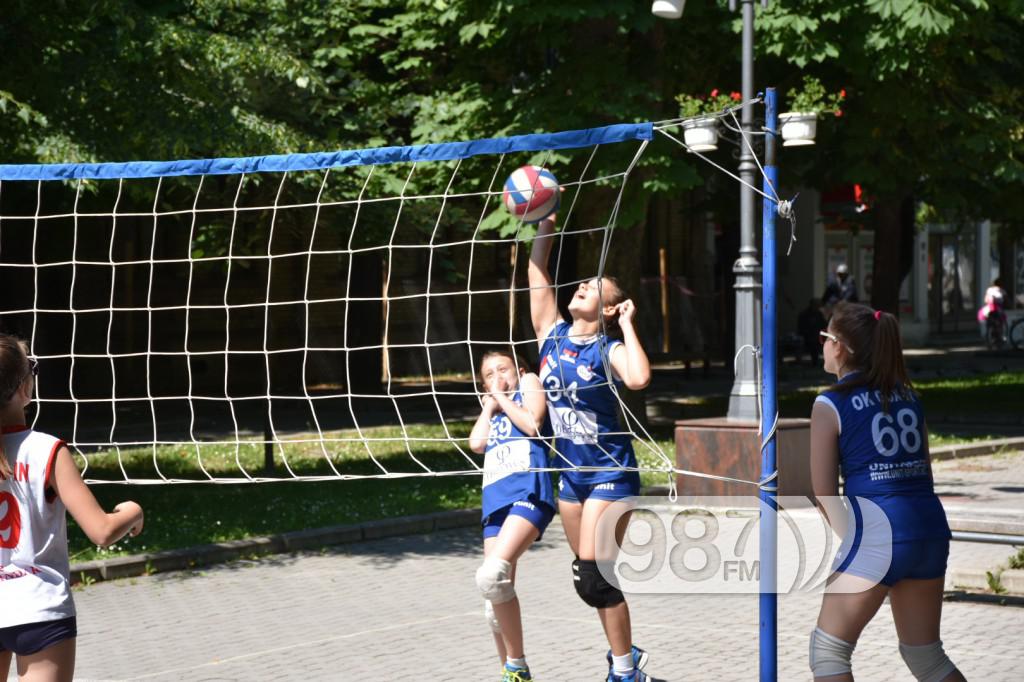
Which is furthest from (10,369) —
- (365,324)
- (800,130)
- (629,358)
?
(365,324)

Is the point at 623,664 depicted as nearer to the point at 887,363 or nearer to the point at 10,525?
the point at 887,363

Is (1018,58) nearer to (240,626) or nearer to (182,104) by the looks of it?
(182,104)

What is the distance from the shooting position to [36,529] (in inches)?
173

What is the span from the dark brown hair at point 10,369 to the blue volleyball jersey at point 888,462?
2636 mm

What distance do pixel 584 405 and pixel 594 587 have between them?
0.79 meters

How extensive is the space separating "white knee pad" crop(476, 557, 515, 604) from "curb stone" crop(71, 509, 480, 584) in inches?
176

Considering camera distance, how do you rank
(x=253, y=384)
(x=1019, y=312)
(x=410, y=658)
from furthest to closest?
(x=1019, y=312), (x=253, y=384), (x=410, y=658)

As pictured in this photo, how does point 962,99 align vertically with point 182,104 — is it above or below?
above

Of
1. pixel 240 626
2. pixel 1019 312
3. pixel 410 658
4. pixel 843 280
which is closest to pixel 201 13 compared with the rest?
pixel 240 626

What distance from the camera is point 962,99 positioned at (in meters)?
18.1

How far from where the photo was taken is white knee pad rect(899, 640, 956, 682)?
4918mm

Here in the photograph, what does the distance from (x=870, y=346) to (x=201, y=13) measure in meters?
11.0

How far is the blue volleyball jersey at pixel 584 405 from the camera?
6.29m

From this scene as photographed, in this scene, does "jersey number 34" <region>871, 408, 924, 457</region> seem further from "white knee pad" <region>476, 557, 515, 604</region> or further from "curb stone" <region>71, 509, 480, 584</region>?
"curb stone" <region>71, 509, 480, 584</region>
